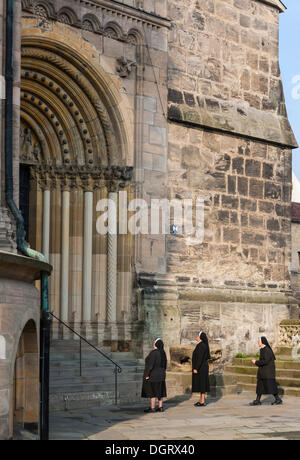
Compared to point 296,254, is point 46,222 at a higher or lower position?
higher

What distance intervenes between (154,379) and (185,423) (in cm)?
176

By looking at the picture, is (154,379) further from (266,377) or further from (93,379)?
(266,377)

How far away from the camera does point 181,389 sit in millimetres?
16797

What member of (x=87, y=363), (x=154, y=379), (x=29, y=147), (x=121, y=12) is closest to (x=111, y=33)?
(x=121, y=12)

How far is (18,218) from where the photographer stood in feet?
35.4

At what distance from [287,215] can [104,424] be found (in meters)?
10.0

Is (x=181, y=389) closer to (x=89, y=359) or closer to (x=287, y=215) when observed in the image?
(x=89, y=359)

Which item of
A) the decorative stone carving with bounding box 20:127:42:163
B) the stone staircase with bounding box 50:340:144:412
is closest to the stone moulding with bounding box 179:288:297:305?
the stone staircase with bounding box 50:340:144:412

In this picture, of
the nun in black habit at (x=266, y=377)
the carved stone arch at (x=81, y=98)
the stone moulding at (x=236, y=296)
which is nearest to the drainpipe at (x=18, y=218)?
the carved stone arch at (x=81, y=98)

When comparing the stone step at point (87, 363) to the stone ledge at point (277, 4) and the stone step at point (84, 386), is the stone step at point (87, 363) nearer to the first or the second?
the stone step at point (84, 386)

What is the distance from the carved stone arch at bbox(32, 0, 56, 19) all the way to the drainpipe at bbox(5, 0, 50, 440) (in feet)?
16.7

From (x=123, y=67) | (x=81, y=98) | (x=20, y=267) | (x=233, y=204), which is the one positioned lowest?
(x=20, y=267)

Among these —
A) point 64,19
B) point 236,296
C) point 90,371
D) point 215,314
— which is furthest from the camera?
point 236,296
